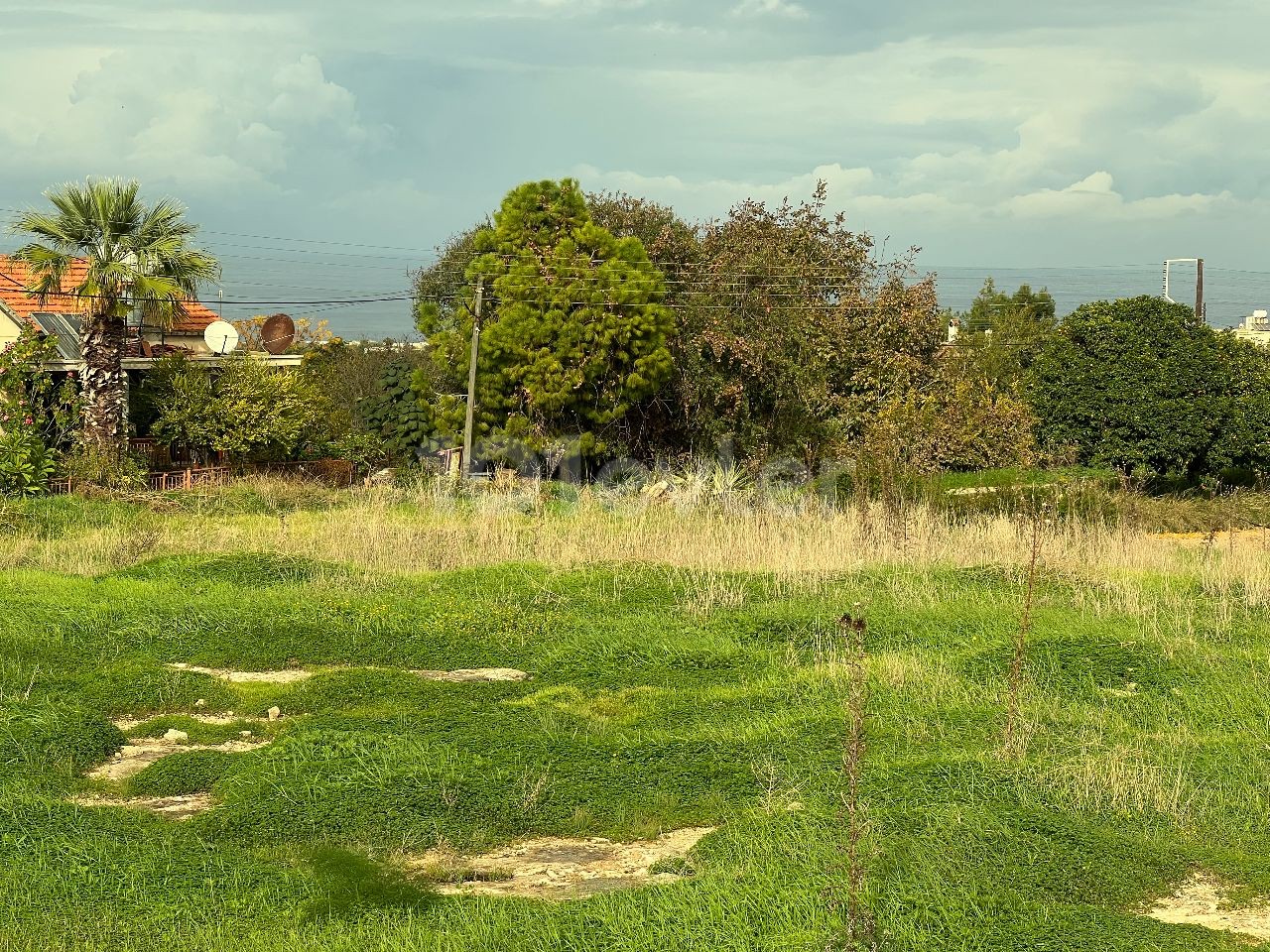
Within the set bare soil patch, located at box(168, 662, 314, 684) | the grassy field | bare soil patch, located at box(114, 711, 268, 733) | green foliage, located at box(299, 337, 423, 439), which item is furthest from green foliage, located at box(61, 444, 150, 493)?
bare soil patch, located at box(114, 711, 268, 733)

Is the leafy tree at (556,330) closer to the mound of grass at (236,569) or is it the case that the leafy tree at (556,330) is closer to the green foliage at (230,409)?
the green foliage at (230,409)

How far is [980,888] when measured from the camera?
5516 mm

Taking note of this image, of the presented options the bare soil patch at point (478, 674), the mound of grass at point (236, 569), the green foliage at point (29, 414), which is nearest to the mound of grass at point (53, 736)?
the bare soil patch at point (478, 674)

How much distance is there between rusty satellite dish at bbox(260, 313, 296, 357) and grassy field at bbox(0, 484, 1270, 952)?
16503mm

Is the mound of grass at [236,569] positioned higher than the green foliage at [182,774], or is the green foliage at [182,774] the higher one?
the mound of grass at [236,569]

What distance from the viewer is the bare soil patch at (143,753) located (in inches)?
303

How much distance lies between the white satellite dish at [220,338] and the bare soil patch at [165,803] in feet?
66.6

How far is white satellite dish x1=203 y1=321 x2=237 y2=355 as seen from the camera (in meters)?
26.3

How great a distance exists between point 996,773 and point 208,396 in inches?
828

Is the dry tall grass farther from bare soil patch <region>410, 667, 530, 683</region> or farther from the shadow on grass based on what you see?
the shadow on grass

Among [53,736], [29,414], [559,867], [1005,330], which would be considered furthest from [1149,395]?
[53,736]

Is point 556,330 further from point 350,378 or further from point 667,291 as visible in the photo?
point 350,378

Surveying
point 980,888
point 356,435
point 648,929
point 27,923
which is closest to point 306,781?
point 27,923

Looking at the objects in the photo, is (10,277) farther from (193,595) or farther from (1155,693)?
(1155,693)
